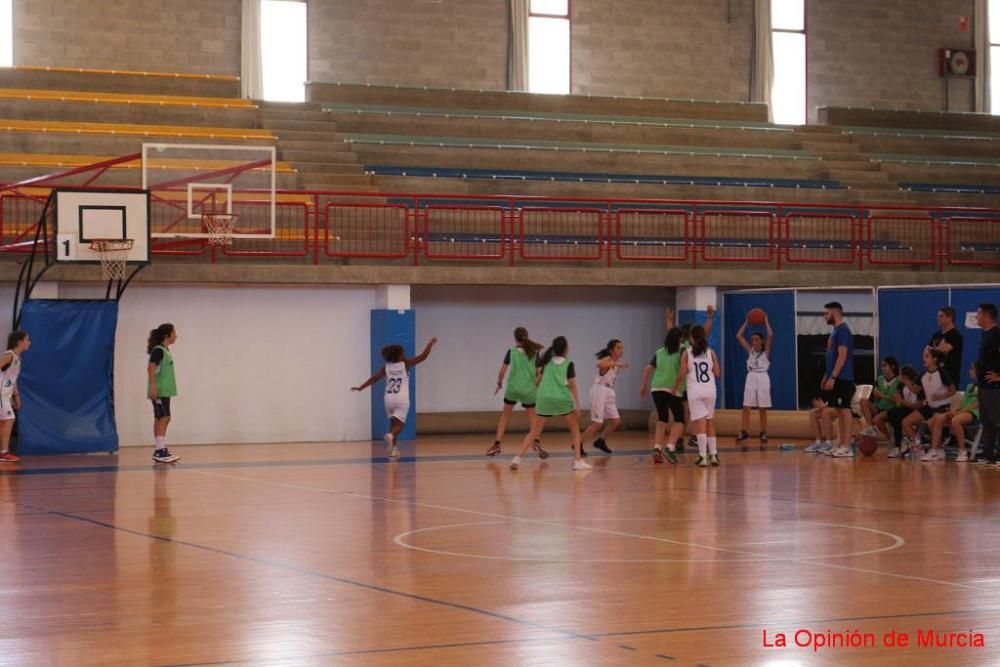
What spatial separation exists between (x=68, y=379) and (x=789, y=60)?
66.0 ft

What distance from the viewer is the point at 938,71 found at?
34875mm

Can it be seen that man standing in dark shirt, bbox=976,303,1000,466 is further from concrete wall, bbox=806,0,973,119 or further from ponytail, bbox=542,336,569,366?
concrete wall, bbox=806,0,973,119

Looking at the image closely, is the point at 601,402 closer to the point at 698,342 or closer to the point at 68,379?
the point at 698,342

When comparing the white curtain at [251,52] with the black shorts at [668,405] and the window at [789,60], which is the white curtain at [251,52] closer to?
the window at [789,60]

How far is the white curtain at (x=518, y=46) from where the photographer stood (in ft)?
104

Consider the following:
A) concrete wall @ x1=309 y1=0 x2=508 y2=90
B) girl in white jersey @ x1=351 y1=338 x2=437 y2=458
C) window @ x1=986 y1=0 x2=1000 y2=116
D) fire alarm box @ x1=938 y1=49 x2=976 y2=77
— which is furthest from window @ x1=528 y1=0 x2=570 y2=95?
girl in white jersey @ x1=351 y1=338 x2=437 y2=458

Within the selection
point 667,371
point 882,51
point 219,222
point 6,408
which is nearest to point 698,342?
point 667,371

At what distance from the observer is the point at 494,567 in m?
9.29

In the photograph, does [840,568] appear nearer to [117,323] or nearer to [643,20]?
[117,323]

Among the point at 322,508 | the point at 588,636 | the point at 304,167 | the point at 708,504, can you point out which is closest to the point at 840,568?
the point at 588,636

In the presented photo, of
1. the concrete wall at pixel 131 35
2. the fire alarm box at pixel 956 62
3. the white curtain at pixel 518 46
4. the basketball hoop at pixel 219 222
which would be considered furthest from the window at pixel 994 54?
the basketball hoop at pixel 219 222

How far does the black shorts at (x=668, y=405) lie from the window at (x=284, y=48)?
15.0 metres

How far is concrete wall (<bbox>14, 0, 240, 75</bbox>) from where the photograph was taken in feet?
94.0

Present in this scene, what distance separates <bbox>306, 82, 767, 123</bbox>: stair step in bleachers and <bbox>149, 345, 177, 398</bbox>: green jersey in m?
12.7
